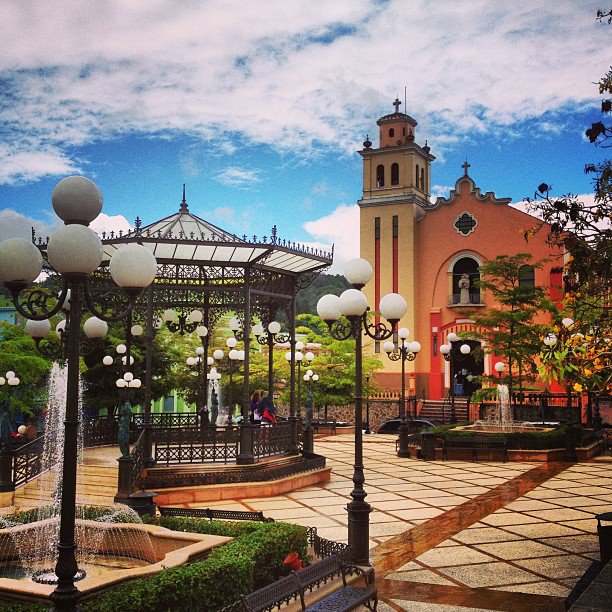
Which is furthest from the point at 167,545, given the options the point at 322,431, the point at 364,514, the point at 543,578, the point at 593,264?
the point at 322,431

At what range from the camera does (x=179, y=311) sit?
A: 18812 mm

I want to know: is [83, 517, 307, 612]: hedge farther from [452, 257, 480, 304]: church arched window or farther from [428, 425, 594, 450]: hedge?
[452, 257, 480, 304]: church arched window

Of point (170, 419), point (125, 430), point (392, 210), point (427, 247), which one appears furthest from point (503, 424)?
point (392, 210)

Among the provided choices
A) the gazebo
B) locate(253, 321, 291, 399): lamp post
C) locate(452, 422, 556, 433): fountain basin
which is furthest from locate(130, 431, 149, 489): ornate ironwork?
locate(452, 422, 556, 433): fountain basin

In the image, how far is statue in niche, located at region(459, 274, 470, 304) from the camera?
33875 mm

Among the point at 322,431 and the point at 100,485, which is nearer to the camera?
the point at 100,485

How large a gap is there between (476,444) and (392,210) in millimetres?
19943

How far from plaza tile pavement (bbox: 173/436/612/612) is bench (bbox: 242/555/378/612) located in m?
0.72

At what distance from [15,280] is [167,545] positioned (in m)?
3.38

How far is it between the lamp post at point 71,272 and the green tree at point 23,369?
13996 millimetres

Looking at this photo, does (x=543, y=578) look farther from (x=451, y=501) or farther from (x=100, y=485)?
(x=100, y=485)

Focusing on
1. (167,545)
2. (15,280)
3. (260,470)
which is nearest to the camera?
(15,280)

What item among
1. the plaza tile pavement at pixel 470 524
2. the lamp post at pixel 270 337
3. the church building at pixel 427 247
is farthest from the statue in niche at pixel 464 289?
the lamp post at pixel 270 337

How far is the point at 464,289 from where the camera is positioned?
3397cm
